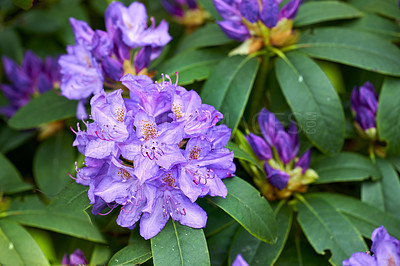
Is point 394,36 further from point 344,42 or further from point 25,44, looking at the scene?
point 25,44

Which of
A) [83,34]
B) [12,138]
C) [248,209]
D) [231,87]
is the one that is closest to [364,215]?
[248,209]

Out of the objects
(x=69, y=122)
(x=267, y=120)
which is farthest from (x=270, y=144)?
(x=69, y=122)

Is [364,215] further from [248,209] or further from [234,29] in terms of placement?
[234,29]

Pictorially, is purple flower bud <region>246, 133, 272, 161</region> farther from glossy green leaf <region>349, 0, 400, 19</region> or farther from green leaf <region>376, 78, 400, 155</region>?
glossy green leaf <region>349, 0, 400, 19</region>

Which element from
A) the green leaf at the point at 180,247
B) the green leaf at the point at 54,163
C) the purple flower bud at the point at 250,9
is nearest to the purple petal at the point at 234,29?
the purple flower bud at the point at 250,9

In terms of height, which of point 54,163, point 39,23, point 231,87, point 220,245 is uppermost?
point 231,87

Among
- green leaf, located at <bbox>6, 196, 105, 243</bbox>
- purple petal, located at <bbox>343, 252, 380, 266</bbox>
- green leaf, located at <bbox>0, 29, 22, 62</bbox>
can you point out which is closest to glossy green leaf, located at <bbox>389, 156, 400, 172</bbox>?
purple petal, located at <bbox>343, 252, 380, 266</bbox>
